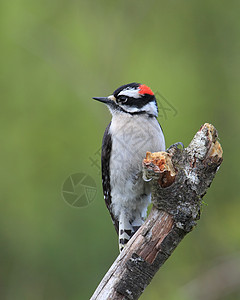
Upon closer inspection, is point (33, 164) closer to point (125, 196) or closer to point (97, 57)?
point (97, 57)

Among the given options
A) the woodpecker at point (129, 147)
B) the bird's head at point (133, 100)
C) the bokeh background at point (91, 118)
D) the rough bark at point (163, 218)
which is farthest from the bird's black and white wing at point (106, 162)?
the bokeh background at point (91, 118)

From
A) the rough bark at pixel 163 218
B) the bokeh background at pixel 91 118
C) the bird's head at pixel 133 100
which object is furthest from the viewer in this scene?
the bokeh background at pixel 91 118

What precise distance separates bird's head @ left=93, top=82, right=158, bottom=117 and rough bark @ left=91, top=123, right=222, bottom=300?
1.40 metres

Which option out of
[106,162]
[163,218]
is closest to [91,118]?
[106,162]

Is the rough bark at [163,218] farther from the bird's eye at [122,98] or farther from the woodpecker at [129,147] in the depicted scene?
the bird's eye at [122,98]

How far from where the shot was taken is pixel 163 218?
3336 millimetres

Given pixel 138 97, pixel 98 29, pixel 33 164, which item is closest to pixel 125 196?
pixel 138 97

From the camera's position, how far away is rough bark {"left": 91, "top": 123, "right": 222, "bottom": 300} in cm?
328

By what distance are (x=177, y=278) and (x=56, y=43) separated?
166 inches

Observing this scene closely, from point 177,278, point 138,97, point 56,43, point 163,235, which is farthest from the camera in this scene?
point 56,43

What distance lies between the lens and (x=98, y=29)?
25.8 ft

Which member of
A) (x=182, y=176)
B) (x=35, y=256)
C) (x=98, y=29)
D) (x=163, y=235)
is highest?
(x=98, y=29)

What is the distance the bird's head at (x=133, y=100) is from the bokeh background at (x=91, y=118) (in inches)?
70.8

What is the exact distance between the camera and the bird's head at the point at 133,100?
4.66 m
